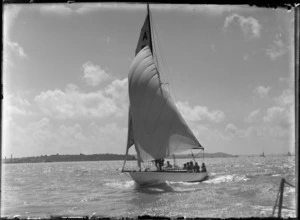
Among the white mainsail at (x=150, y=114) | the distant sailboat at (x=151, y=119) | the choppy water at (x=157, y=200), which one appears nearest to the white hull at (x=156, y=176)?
the distant sailboat at (x=151, y=119)

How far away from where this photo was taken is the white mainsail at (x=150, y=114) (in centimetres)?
2969

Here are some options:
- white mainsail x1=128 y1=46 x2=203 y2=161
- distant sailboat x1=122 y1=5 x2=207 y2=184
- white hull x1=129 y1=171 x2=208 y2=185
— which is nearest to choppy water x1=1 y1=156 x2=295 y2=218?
white hull x1=129 y1=171 x2=208 y2=185

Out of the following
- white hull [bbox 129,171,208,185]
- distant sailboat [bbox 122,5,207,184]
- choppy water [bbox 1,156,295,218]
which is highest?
distant sailboat [bbox 122,5,207,184]

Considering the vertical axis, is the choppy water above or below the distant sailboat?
below

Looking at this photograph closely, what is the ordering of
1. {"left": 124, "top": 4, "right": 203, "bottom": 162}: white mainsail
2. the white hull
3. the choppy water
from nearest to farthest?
the choppy water
{"left": 124, "top": 4, "right": 203, "bottom": 162}: white mainsail
the white hull

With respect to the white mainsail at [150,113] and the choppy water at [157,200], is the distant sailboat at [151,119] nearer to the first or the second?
the white mainsail at [150,113]

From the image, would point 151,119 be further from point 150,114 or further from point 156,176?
point 156,176

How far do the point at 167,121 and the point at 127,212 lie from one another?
14.3 metres

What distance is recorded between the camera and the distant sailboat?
2975 cm

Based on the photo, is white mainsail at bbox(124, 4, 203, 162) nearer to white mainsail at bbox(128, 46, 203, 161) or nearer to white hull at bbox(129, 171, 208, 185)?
white mainsail at bbox(128, 46, 203, 161)

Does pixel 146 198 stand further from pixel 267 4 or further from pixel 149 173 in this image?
pixel 267 4

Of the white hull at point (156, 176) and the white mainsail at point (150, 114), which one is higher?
the white mainsail at point (150, 114)

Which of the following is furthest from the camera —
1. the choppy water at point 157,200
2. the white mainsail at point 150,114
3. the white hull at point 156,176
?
the white hull at point 156,176

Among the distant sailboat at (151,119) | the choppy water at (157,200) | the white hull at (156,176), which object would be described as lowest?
A: the choppy water at (157,200)
